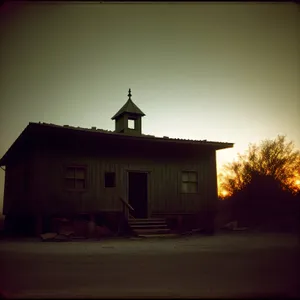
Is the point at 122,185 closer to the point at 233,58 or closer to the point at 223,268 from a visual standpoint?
the point at 233,58

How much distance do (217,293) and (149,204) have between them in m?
13.8

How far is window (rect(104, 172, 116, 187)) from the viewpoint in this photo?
18.0 m

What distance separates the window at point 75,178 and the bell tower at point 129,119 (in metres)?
4.62

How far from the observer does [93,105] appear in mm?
18656

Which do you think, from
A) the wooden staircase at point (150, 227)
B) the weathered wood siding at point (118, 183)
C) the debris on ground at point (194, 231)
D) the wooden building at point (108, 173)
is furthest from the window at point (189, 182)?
the wooden staircase at point (150, 227)

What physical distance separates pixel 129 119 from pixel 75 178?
5875mm

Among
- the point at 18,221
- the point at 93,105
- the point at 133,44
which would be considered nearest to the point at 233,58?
the point at 133,44

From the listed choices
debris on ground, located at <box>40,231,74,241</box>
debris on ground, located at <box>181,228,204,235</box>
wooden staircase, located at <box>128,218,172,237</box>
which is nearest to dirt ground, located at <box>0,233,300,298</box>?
debris on ground, located at <box>40,231,74,241</box>

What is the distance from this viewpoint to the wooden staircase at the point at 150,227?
16047 mm

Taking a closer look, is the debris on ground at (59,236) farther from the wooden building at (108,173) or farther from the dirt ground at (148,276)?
the dirt ground at (148,276)

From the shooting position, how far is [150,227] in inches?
667

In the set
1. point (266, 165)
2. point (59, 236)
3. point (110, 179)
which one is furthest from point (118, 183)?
point (266, 165)

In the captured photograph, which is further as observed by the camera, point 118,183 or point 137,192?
point 137,192

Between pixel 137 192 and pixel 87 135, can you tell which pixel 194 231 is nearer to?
pixel 137 192
